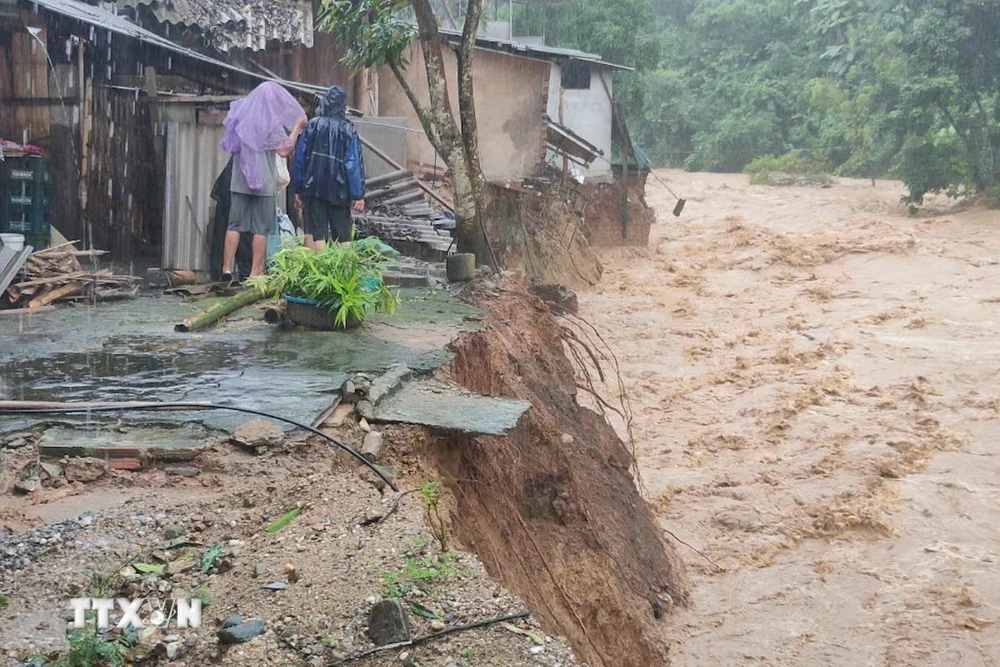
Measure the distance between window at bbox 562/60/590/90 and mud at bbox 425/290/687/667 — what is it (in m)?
17.2

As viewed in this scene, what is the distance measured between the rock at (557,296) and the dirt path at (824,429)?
190 cm

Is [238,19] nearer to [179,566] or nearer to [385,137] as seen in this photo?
[385,137]

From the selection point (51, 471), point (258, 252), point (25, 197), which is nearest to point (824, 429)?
point (258, 252)

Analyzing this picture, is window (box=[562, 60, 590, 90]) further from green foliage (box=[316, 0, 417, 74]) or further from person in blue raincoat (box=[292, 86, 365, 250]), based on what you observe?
person in blue raincoat (box=[292, 86, 365, 250])

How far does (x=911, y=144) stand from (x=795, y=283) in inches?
256

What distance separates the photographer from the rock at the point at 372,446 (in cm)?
509

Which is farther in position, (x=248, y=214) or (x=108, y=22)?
(x=108, y=22)

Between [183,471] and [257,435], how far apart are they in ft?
1.24

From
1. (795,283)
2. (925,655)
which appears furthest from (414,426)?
(795,283)

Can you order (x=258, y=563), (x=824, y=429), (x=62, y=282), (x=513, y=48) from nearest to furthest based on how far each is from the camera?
(x=258, y=563), (x=62, y=282), (x=824, y=429), (x=513, y=48)

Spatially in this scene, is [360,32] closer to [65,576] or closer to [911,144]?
[65,576]

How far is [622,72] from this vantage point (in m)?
30.2

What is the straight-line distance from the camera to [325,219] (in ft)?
31.0

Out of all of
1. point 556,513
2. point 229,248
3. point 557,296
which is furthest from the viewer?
point 557,296
